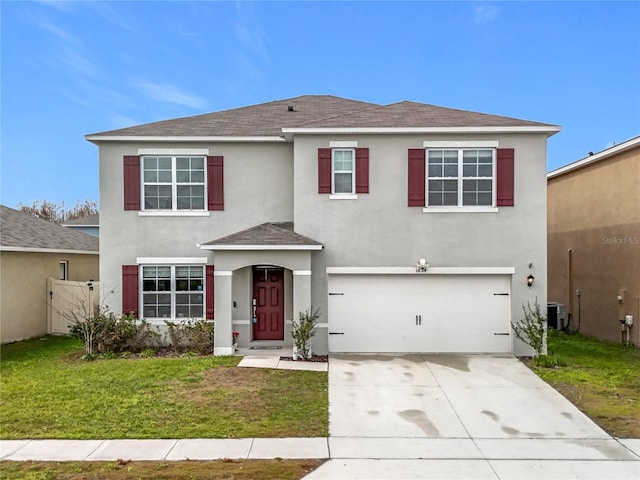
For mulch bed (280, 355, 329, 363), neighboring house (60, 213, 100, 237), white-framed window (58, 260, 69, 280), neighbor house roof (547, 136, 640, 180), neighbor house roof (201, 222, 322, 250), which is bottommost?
mulch bed (280, 355, 329, 363)

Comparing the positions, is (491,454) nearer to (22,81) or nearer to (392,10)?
(392,10)

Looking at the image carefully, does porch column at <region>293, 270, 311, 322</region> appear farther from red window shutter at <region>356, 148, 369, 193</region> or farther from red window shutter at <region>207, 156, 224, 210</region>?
red window shutter at <region>207, 156, 224, 210</region>

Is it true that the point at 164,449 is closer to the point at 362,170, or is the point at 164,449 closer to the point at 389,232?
the point at 389,232

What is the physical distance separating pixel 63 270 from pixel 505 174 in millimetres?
15203

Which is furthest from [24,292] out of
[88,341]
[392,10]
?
[392,10]

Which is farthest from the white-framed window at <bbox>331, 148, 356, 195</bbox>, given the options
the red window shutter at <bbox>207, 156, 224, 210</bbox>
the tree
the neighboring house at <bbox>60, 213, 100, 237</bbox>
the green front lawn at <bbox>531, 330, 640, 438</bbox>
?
the tree

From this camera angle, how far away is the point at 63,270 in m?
17.5

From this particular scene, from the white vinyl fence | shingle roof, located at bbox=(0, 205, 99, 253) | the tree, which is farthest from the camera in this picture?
the tree

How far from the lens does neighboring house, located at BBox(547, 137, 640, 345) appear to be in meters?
14.1

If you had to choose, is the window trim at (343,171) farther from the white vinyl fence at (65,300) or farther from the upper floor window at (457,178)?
the white vinyl fence at (65,300)

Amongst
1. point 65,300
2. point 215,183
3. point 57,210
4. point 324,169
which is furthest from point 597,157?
point 57,210

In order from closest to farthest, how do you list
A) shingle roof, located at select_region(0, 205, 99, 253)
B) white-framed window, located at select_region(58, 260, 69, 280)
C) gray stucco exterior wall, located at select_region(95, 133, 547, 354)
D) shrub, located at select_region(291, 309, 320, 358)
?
1. shrub, located at select_region(291, 309, 320, 358)
2. gray stucco exterior wall, located at select_region(95, 133, 547, 354)
3. shingle roof, located at select_region(0, 205, 99, 253)
4. white-framed window, located at select_region(58, 260, 69, 280)

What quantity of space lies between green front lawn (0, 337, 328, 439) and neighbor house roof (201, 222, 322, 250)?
271 cm

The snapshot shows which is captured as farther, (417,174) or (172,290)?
(172,290)
